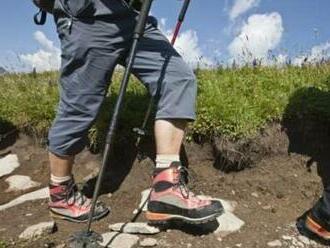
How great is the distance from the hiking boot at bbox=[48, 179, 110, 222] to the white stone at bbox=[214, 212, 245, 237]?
46.7 inches

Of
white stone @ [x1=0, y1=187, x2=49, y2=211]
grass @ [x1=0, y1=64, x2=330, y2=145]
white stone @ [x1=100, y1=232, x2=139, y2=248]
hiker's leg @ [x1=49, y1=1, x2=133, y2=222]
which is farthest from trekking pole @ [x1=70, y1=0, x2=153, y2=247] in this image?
grass @ [x1=0, y1=64, x2=330, y2=145]

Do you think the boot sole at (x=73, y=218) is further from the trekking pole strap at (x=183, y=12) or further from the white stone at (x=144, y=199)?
the trekking pole strap at (x=183, y=12)

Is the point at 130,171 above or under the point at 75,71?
under

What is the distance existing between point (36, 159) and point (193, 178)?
7.08 feet

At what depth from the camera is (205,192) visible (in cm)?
598

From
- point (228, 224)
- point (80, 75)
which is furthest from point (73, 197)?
point (228, 224)

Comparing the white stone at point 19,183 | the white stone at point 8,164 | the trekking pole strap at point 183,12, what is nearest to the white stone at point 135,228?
the white stone at point 19,183

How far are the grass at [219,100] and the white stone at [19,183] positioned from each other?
723mm

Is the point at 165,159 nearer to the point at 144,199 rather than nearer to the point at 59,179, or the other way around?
the point at 144,199

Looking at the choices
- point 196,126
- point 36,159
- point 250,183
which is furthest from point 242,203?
point 36,159

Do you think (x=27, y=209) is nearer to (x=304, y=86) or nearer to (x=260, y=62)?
(x=304, y=86)

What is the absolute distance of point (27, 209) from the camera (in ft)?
18.9

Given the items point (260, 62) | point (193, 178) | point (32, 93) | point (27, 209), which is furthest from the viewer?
point (260, 62)

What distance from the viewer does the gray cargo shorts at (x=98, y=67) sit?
499 cm
